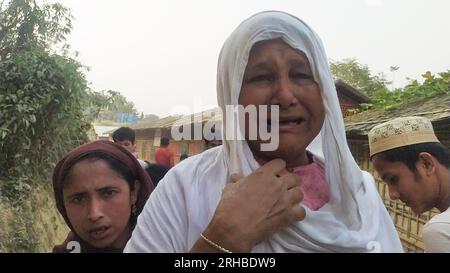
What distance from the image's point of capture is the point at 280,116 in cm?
74

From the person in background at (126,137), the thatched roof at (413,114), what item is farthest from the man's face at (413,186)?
the person in background at (126,137)

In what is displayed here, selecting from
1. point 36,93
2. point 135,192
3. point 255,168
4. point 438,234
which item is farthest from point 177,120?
point 438,234

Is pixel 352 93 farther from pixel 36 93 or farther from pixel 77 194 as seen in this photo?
pixel 36 93

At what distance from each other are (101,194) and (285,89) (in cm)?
61

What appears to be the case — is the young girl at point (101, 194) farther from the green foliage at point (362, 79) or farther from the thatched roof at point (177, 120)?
the green foliage at point (362, 79)

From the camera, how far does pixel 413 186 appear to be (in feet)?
3.72

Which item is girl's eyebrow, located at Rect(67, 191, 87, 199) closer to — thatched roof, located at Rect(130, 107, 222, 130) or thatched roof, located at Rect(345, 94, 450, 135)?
thatched roof, located at Rect(130, 107, 222, 130)

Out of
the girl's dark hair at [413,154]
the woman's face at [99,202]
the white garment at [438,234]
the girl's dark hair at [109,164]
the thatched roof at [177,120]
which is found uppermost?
the thatched roof at [177,120]

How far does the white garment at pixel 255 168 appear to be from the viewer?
0.73 meters

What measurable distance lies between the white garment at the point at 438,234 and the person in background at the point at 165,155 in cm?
77
